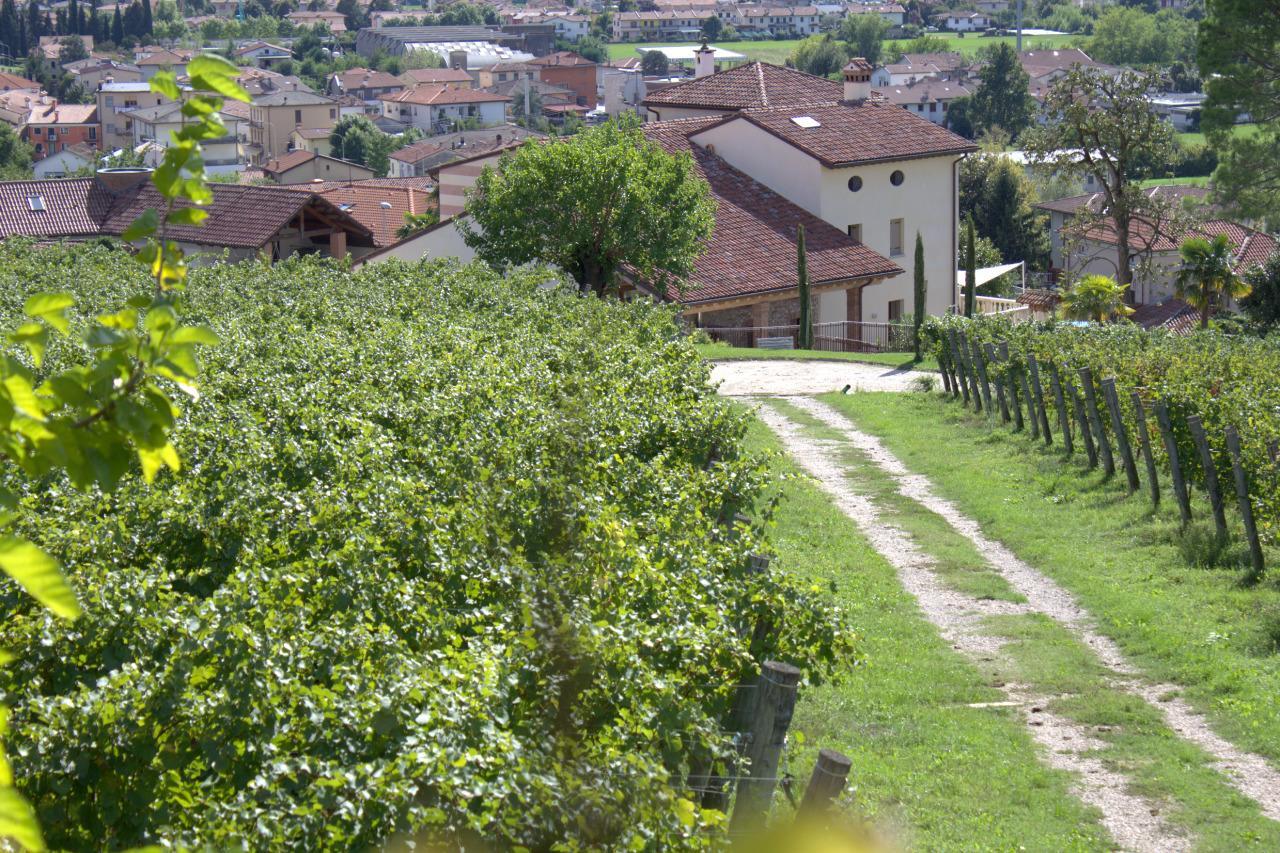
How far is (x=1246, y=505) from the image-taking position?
1236 cm

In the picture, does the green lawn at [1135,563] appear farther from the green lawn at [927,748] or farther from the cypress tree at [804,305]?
the cypress tree at [804,305]

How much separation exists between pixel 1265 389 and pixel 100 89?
11536 centimetres

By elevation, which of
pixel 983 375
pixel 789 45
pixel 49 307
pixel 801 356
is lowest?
pixel 801 356

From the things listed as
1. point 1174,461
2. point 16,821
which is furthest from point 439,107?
point 16,821

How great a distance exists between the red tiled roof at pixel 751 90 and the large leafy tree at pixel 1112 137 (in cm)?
727

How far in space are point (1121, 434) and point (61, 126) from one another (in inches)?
4601

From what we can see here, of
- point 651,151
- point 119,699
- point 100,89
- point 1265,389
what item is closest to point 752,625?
point 119,699

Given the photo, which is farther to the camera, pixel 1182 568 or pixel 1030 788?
pixel 1182 568

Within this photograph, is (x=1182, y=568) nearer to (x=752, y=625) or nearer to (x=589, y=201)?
(x=752, y=625)

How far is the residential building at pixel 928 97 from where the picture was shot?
127188mm

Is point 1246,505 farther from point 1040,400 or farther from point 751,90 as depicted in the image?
point 751,90

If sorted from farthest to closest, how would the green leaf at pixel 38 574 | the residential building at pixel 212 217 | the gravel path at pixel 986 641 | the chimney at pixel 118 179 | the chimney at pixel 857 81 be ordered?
the chimney at pixel 857 81 → the chimney at pixel 118 179 → the residential building at pixel 212 217 → the gravel path at pixel 986 641 → the green leaf at pixel 38 574

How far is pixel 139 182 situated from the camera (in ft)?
148

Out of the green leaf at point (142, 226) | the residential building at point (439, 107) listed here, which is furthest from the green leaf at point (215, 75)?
the residential building at point (439, 107)
